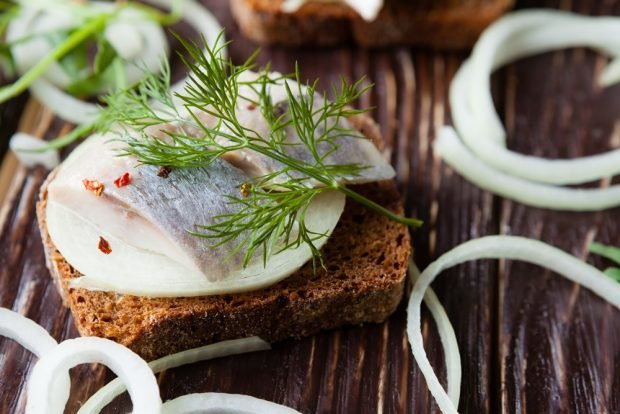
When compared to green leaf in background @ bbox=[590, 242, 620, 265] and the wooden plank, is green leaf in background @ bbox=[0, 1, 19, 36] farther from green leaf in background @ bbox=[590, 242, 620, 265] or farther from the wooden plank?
green leaf in background @ bbox=[590, 242, 620, 265]

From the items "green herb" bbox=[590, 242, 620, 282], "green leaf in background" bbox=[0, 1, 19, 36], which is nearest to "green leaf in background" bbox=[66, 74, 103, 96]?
"green leaf in background" bbox=[0, 1, 19, 36]

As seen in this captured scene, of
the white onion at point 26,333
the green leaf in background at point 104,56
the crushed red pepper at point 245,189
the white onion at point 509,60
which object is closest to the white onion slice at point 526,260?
the white onion at point 509,60

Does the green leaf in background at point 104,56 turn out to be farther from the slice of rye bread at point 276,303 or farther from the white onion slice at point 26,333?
the white onion slice at point 26,333

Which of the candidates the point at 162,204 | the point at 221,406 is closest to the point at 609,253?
the point at 221,406

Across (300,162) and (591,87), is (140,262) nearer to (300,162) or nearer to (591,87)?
(300,162)

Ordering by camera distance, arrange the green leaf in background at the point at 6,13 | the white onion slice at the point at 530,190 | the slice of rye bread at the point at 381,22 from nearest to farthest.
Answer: the white onion slice at the point at 530,190 < the green leaf in background at the point at 6,13 < the slice of rye bread at the point at 381,22

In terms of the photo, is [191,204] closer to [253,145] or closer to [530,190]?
[253,145]
